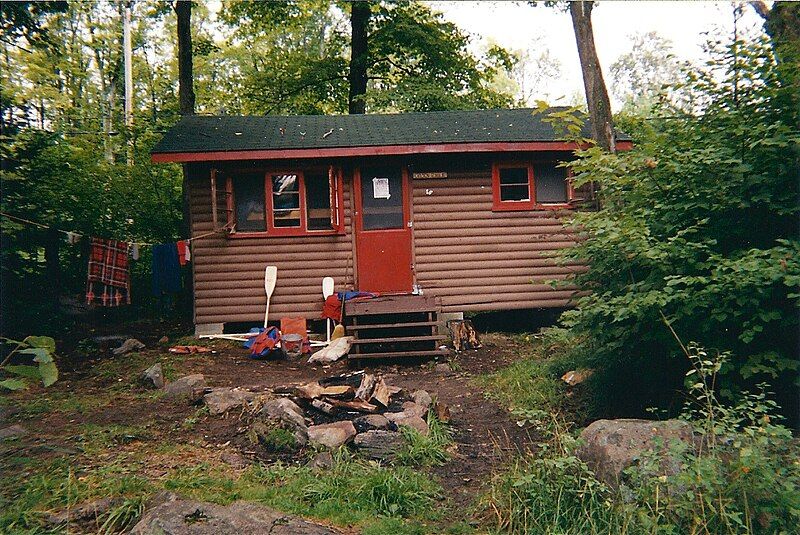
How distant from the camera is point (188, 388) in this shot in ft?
23.3

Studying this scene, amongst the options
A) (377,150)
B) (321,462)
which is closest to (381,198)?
(377,150)

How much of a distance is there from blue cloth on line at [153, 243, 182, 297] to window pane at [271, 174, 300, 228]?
1895 millimetres

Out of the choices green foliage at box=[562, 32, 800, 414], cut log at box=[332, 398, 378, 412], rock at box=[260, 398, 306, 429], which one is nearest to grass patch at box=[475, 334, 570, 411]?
green foliage at box=[562, 32, 800, 414]

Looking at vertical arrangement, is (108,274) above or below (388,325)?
above

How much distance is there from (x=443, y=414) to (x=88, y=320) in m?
8.31

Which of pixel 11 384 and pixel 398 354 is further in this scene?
pixel 398 354

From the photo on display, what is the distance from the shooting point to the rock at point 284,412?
566 cm

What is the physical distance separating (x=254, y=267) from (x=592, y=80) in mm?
6207

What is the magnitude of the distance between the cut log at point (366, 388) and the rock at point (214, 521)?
2490 mm

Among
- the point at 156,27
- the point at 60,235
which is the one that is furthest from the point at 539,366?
the point at 156,27

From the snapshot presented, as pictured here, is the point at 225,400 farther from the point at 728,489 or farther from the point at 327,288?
the point at 728,489

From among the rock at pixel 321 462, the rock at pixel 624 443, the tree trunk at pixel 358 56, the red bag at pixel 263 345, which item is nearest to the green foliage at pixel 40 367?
the rock at pixel 321 462

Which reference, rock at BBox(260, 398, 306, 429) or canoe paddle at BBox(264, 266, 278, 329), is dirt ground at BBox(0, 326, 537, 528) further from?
canoe paddle at BBox(264, 266, 278, 329)

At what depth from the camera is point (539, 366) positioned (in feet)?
26.4
